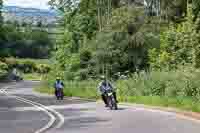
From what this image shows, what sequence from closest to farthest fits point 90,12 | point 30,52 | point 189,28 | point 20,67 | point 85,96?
point 189,28 < point 85,96 < point 90,12 < point 20,67 < point 30,52

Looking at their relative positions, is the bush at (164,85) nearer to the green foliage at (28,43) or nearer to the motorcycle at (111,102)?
the motorcycle at (111,102)

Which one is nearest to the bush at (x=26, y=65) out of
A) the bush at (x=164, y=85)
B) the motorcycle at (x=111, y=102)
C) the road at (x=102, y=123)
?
the bush at (x=164, y=85)

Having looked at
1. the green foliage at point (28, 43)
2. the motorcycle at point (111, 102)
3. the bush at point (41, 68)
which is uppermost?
the motorcycle at point (111, 102)

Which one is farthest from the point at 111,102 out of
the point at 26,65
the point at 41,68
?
the point at 26,65

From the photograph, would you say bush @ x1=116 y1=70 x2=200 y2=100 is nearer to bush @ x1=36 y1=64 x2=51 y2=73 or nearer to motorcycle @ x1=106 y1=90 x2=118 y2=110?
motorcycle @ x1=106 y1=90 x2=118 y2=110

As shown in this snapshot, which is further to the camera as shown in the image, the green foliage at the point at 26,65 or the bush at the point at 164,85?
the green foliage at the point at 26,65

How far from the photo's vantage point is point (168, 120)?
21.8m

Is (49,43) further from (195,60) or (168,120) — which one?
(168,120)

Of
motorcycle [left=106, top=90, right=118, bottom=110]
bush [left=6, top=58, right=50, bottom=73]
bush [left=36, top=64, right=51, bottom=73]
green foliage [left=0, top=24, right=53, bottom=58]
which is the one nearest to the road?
motorcycle [left=106, top=90, right=118, bottom=110]

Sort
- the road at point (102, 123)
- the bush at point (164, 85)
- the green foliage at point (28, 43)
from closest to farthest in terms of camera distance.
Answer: the road at point (102, 123) → the bush at point (164, 85) → the green foliage at point (28, 43)

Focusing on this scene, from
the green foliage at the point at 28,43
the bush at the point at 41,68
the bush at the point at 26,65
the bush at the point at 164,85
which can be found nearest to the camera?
the bush at the point at 164,85

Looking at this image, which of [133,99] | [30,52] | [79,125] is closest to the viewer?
[79,125]

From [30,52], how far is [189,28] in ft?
431

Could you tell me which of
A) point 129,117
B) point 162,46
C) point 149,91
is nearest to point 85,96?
point 162,46
